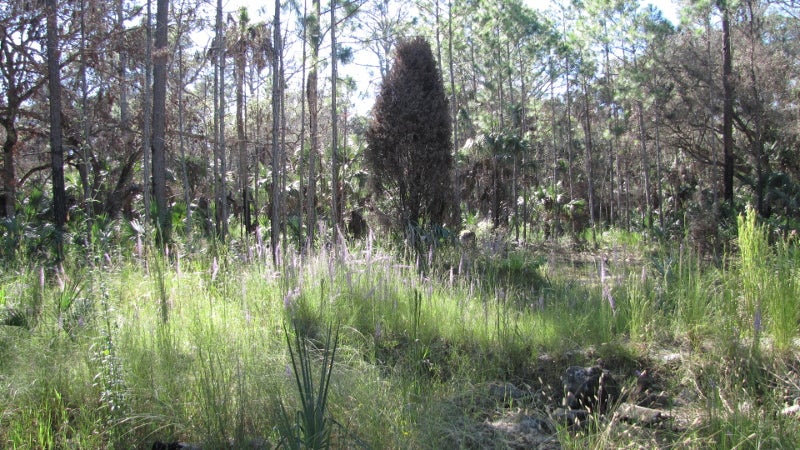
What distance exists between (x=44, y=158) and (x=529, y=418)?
19061 millimetres

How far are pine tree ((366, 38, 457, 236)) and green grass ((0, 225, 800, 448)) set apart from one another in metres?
3.93

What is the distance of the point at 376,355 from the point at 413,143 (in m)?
5.72

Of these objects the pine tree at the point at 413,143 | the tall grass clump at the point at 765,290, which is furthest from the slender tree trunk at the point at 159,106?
the tall grass clump at the point at 765,290

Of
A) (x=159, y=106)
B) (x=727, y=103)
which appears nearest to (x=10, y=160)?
(x=159, y=106)

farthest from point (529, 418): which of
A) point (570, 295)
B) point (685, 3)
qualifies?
point (685, 3)

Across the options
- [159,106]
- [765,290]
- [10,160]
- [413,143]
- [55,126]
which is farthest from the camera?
[10,160]

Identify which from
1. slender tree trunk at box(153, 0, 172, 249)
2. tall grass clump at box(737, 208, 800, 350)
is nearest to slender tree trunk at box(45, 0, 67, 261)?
slender tree trunk at box(153, 0, 172, 249)

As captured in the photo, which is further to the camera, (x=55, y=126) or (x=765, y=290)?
(x=55, y=126)

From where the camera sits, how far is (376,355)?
4328 millimetres

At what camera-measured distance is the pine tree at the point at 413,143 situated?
9.52 m

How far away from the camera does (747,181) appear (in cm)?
1848

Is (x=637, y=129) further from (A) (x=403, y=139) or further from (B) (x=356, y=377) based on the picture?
(B) (x=356, y=377)

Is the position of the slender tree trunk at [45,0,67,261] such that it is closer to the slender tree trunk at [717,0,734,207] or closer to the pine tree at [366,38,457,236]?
the pine tree at [366,38,457,236]

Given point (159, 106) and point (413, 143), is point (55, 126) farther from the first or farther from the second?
point (413, 143)
